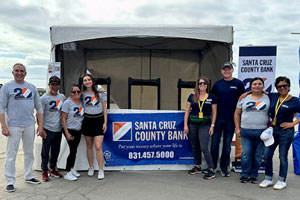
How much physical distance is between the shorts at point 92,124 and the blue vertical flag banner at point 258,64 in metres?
2.55

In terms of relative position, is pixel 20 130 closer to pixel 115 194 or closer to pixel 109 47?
pixel 115 194

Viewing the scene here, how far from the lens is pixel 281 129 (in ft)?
11.4

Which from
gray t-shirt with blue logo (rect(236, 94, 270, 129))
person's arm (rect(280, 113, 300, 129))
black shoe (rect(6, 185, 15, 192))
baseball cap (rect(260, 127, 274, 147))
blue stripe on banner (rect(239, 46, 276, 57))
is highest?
blue stripe on banner (rect(239, 46, 276, 57))

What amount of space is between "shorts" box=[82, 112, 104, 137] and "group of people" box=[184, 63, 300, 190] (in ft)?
4.41

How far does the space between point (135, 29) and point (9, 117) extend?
2362 millimetres

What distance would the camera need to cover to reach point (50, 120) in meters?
3.79

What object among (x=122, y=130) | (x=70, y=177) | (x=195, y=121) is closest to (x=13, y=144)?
(x=70, y=177)

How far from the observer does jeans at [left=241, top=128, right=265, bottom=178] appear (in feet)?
12.1

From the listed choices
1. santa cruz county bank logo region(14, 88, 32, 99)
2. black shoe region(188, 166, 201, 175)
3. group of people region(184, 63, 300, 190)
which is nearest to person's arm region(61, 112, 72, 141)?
santa cruz county bank logo region(14, 88, 32, 99)

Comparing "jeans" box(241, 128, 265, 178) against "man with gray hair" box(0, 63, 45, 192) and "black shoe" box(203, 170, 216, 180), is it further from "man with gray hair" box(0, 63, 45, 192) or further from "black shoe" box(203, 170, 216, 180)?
"man with gray hair" box(0, 63, 45, 192)

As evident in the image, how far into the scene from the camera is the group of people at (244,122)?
3.47 meters

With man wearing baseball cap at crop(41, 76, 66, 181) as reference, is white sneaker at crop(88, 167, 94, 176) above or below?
below

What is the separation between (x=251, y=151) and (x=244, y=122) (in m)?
0.46

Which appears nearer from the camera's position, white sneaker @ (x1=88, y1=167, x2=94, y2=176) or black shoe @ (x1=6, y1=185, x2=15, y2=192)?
black shoe @ (x1=6, y1=185, x2=15, y2=192)
